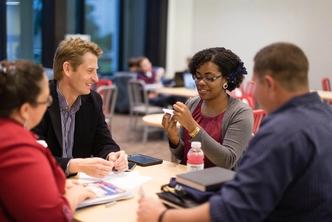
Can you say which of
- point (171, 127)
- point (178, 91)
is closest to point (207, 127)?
point (171, 127)

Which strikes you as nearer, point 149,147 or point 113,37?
point 149,147

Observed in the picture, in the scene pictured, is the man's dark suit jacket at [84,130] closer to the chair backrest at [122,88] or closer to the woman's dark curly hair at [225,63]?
the woman's dark curly hair at [225,63]

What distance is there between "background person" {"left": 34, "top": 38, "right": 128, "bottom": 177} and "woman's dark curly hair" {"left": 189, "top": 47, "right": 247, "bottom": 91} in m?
0.58

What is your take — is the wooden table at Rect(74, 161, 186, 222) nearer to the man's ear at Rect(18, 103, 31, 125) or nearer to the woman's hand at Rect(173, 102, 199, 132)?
the woman's hand at Rect(173, 102, 199, 132)

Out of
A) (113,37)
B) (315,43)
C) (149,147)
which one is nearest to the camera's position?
(149,147)

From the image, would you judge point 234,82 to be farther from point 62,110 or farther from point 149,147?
point 149,147

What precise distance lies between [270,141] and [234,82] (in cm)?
127

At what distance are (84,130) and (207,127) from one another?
697 millimetres

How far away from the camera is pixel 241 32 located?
9031mm

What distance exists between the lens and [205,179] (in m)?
1.68

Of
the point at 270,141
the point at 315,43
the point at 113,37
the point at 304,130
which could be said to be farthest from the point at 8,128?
the point at 113,37

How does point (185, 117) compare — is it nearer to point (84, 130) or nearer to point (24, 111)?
point (84, 130)

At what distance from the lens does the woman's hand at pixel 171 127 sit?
2488 millimetres

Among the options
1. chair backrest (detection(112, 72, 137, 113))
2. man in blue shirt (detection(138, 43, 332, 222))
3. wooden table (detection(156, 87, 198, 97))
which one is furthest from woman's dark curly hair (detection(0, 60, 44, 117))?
chair backrest (detection(112, 72, 137, 113))
